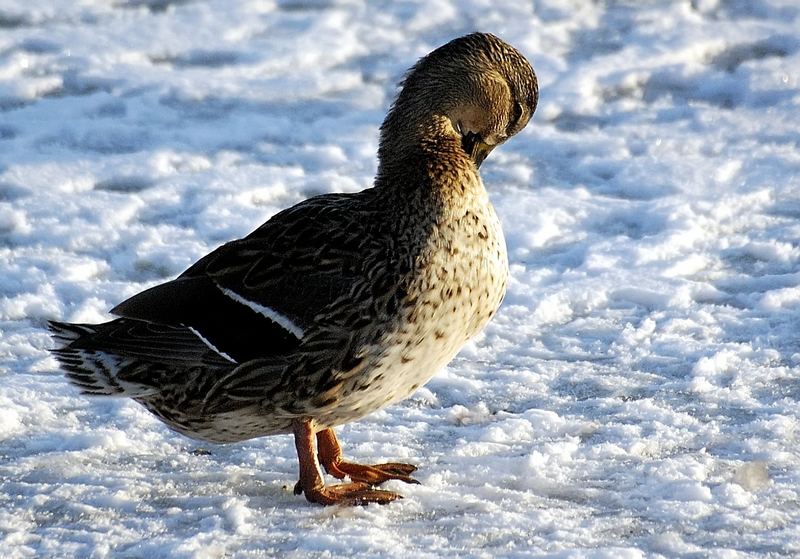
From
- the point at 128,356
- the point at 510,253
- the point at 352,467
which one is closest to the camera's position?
the point at 128,356

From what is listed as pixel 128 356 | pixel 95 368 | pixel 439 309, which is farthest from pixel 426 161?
pixel 95 368

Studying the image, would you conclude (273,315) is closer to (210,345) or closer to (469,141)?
(210,345)

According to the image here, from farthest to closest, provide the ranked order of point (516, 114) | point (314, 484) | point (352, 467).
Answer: point (516, 114) < point (352, 467) < point (314, 484)

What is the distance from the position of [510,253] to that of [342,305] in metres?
2.40

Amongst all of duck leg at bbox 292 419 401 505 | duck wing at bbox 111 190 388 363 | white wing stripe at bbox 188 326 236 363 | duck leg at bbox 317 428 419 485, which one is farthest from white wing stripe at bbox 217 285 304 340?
duck leg at bbox 317 428 419 485

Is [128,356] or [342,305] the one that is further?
[128,356]

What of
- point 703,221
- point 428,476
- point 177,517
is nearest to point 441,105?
point 428,476

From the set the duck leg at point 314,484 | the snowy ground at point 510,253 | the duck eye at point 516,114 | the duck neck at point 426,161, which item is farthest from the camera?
the duck eye at point 516,114

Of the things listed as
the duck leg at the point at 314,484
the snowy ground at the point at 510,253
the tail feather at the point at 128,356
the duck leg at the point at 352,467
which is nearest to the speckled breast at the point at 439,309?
the duck leg at the point at 314,484

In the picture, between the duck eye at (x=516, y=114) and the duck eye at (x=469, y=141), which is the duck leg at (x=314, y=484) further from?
the duck eye at (x=516, y=114)

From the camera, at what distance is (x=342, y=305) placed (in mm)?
3930

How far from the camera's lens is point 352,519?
12.9 ft

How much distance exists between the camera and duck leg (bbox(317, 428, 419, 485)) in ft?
13.8

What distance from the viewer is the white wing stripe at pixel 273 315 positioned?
3.97 meters
